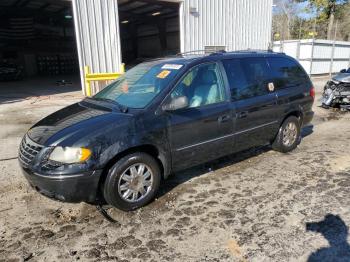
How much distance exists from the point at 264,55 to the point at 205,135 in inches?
76.4

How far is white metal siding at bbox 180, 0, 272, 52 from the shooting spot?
44.6ft

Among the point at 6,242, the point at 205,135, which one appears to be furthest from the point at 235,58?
the point at 6,242

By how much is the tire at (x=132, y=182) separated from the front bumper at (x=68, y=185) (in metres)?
0.18

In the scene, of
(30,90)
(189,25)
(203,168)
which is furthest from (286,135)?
(30,90)

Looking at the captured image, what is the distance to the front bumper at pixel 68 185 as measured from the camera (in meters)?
3.17

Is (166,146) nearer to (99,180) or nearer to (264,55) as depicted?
(99,180)

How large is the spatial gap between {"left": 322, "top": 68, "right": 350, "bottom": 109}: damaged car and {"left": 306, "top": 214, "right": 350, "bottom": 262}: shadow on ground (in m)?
6.78

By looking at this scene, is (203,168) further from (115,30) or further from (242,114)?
(115,30)

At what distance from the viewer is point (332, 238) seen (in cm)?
307

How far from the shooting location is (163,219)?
11.5 feet

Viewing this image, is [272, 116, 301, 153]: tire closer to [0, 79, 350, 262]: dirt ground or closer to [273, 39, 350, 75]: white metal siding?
[0, 79, 350, 262]: dirt ground

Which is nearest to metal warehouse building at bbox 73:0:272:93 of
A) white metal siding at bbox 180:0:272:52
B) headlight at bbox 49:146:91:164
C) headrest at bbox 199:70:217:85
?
white metal siding at bbox 180:0:272:52

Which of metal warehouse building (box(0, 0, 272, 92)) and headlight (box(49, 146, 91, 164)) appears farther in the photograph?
metal warehouse building (box(0, 0, 272, 92))

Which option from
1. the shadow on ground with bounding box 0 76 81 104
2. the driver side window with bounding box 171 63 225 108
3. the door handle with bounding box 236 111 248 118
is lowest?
the shadow on ground with bounding box 0 76 81 104
